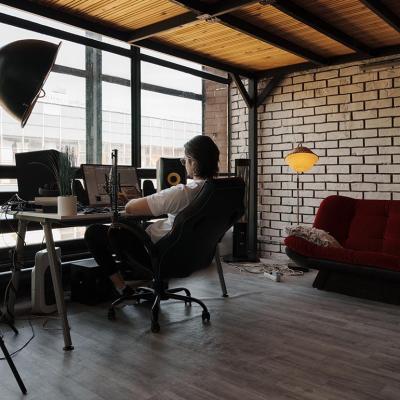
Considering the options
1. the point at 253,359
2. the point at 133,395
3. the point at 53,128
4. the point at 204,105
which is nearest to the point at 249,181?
the point at 204,105

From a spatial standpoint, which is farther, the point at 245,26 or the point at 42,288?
the point at 245,26

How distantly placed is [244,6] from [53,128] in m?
1.83

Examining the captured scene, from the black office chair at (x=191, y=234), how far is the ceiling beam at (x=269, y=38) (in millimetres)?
1569

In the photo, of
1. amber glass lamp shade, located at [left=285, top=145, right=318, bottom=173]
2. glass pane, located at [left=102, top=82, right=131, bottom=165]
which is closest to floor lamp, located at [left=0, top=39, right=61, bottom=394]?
glass pane, located at [left=102, top=82, right=131, bottom=165]

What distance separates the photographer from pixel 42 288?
2957mm

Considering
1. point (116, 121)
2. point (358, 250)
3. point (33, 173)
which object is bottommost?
point (358, 250)

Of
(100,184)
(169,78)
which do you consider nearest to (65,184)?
(100,184)

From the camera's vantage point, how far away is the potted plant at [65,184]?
241 centimetres

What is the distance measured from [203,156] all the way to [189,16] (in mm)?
1335

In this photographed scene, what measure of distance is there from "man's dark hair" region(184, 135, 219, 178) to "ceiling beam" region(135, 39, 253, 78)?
169cm

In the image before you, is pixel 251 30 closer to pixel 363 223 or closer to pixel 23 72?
pixel 363 223

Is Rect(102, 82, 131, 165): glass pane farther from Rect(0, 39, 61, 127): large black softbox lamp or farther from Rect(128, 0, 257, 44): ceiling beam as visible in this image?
Rect(0, 39, 61, 127): large black softbox lamp

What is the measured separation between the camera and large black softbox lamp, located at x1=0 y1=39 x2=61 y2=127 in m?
1.98

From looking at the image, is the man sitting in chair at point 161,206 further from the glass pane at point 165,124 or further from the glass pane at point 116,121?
the glass pane at point 165,124
